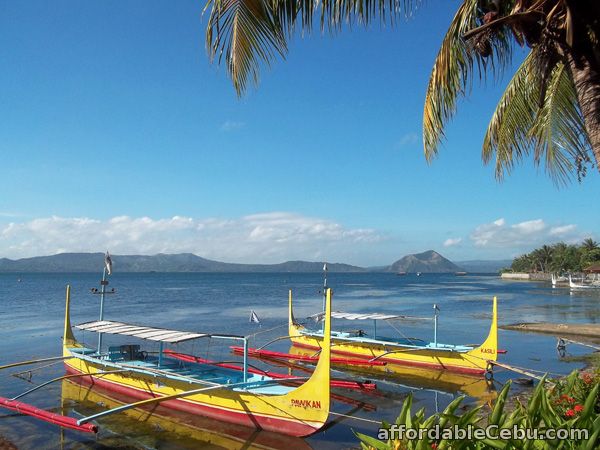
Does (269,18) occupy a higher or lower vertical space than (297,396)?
higher

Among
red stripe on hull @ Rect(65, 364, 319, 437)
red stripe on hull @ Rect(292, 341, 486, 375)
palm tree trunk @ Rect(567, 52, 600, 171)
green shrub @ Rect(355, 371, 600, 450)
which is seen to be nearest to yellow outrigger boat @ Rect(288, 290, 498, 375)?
red stripe on hull @ Rect(292, 341, 486, 375)

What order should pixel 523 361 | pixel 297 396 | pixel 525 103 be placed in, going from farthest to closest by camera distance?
pixel 523 361 → pixel 297 396 → pixel 525 103

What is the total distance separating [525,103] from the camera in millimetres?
7789

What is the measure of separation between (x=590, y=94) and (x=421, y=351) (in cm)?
1651

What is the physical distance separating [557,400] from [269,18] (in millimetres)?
5183

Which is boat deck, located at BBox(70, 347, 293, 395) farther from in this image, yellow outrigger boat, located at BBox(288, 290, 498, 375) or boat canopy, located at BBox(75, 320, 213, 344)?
yellow outrigger boat, located at BBox(288, 290, 498, 375)

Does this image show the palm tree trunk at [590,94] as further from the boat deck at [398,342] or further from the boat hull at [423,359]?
the boat deck at [398,342]

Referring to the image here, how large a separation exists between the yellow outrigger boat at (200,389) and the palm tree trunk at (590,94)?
7.03 metres

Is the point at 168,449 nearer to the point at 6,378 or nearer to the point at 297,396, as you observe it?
the point at 297,396

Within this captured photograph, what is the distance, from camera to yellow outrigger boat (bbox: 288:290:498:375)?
60.8ft

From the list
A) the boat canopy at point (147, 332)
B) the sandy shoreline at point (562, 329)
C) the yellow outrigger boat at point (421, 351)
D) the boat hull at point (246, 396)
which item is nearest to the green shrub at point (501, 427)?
the boat hull at point (246, 396)

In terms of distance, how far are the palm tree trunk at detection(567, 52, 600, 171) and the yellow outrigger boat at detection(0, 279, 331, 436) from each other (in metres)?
7.03

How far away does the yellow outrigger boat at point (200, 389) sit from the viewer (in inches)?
441

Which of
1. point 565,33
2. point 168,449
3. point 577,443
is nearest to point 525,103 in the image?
point 565,33
